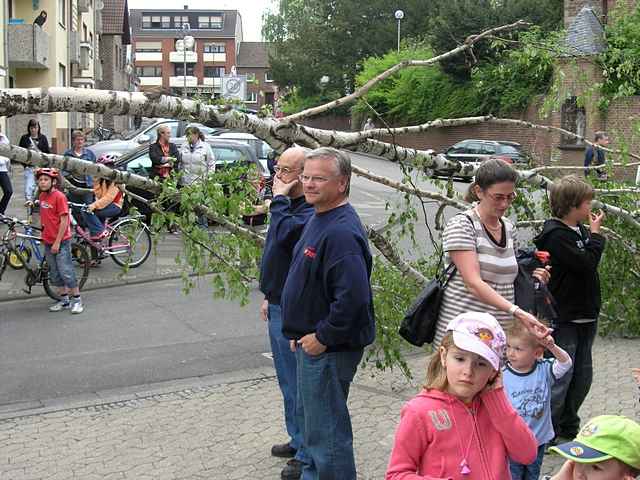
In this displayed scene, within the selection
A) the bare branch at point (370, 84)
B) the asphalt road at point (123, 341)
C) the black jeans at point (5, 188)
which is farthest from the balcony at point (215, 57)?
the bare branch at point (370, 84)

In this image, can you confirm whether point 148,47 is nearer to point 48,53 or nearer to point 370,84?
point 48,53

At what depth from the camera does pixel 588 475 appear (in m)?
2.76

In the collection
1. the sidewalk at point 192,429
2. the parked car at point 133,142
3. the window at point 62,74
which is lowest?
the sidewalk at point 192,429

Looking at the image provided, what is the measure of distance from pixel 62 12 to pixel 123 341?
32.0m

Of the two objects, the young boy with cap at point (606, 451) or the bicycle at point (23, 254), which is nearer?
the young boy with cap at point (606, 451)

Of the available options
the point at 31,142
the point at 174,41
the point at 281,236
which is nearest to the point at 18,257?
the point at 31,142

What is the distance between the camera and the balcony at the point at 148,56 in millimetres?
120319

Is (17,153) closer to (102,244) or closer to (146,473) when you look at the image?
(146,473)

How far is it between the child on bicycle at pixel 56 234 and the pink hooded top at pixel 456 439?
7903 mm

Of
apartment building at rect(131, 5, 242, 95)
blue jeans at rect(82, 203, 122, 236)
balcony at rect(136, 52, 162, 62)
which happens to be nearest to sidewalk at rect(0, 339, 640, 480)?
blue jeans at rect(82, 203, 122, 236)

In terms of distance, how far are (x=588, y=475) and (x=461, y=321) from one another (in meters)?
0.72

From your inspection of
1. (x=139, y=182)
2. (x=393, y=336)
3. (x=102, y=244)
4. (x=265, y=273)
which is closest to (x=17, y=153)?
(x=139, y=182)

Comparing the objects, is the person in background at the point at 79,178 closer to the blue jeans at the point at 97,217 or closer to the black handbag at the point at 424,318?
the blue jeans at the point at 97,217

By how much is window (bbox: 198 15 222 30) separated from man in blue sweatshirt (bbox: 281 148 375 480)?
12388 centimetres
